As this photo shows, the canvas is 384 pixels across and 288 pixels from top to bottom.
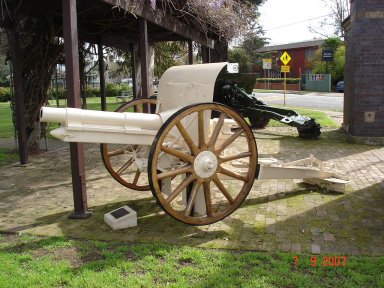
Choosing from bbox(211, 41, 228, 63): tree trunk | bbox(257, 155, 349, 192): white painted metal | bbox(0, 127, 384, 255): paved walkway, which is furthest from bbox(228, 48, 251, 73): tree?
bbox(257, 155, 349, 192): white painted metal

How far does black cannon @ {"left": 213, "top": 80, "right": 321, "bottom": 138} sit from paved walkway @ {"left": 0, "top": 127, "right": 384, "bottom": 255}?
283cm

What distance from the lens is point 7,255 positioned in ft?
12.3

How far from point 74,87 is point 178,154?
1.43 m

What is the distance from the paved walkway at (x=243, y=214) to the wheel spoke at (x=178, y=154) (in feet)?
2.43

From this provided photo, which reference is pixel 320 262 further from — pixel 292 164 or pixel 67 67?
pixel 67 67

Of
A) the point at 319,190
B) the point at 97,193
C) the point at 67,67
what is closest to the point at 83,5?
the point at 67,67

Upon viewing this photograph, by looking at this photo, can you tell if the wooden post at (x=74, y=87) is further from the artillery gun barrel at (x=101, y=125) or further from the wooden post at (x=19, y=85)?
the wooden post at (x=19, y=85)

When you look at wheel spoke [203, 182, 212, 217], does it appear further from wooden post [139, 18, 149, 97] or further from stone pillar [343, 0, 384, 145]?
stone pillar [343, 0, 384, 145]

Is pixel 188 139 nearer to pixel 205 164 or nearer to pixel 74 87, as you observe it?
pixel 205 164

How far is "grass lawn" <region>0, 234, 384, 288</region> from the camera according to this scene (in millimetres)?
3213

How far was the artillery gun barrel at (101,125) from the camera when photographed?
3881mm

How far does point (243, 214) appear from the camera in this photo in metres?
4.77
